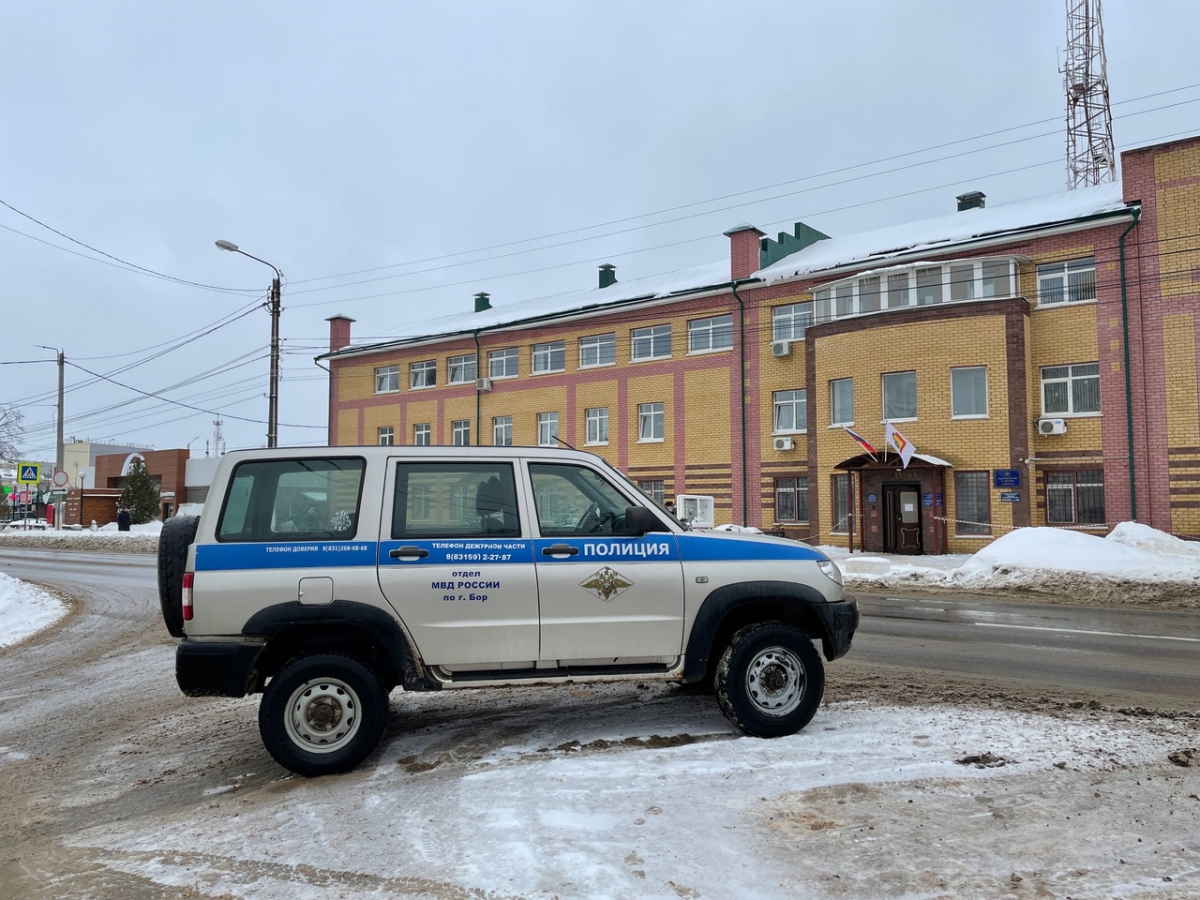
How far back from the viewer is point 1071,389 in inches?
954

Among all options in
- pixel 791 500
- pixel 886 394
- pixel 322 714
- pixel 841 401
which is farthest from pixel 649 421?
pixel 322 714

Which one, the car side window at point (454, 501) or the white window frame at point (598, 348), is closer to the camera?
the car side window at point (454, 501)

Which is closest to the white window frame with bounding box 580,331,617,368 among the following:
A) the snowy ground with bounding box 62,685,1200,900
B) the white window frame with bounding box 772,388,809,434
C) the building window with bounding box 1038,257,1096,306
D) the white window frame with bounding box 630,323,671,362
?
the white window frame with bounding box 630,323,671,362

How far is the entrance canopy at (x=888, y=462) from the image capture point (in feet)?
80.0

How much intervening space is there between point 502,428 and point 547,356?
3966mm

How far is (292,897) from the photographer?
11.9ft

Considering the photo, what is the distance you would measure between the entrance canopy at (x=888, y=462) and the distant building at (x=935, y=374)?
0.07m

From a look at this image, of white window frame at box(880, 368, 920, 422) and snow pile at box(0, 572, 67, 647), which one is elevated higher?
white window frame at box(880, 368, 920, 422)

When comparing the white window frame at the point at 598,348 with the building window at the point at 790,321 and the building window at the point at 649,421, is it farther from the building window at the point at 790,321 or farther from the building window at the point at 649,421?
the building window at the point at 790,321

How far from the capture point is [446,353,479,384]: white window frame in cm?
3953

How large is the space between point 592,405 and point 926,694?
2878 centimetres

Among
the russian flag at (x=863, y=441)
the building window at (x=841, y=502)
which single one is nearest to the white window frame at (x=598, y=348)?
the building window at (x=841, y=502)

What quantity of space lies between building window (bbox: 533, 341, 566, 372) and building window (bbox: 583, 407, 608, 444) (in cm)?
250

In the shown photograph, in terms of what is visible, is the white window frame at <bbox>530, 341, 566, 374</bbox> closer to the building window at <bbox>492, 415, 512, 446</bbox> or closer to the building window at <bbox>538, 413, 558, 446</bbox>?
the building window at <bbox>538, 413, 558, 446</bbox>
